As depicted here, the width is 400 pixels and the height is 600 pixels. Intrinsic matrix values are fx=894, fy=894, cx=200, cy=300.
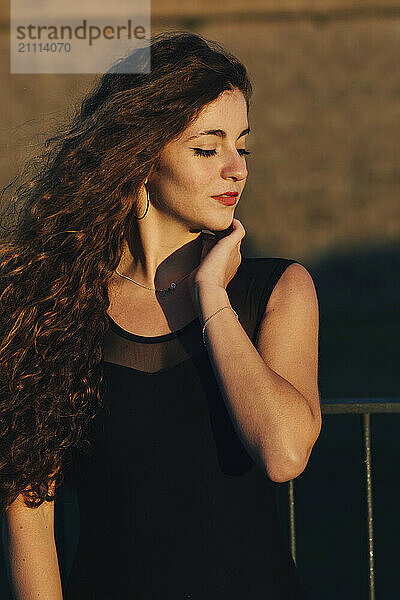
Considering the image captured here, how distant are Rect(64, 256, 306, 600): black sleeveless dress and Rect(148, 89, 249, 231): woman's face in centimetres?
25

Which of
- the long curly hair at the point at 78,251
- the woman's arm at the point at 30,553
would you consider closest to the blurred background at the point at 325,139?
the long curly hair at the point at 78,251

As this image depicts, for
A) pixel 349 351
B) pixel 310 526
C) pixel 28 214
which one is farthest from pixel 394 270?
pixel 28 214

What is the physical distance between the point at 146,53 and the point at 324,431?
25.1 feet

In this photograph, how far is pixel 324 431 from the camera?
9.55 m

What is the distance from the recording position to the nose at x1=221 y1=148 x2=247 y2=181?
216 centimetres

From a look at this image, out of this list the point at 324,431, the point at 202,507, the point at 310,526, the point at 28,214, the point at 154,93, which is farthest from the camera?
the point at 324,431

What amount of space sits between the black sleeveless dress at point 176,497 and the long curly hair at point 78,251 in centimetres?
10

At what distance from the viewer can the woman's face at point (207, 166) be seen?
217 centimetres

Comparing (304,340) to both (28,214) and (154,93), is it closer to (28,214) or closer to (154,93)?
(154,93)

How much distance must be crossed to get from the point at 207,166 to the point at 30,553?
1.05 metres

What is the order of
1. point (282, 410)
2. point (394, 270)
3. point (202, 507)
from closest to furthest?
point (282, 410), point (202, 507), point (394, 270)

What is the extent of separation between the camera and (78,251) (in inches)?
94.7

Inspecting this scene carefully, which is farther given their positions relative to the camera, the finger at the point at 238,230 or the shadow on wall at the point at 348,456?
the shadow on wall at the point at 348,456

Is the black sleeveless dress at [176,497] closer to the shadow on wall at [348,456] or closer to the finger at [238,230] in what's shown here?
the finger at [238,230]
